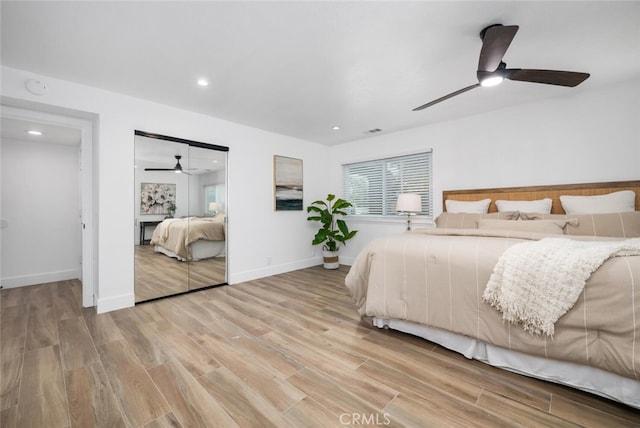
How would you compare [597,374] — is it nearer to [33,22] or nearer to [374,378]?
[374,378]

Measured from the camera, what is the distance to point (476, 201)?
3527 mm

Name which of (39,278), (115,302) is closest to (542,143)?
(115,302)

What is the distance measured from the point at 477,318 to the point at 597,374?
60 cm

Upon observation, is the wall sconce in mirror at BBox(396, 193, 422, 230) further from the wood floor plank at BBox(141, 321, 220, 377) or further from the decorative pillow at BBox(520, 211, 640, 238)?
the wood floor plank at BBox(141, 321, 220, 377)

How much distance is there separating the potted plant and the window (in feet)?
1.32

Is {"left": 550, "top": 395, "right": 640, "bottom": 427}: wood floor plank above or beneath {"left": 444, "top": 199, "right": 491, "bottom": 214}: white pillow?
beneath

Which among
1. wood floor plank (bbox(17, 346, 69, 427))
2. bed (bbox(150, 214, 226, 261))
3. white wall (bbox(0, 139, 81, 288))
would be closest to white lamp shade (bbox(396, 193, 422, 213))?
bed (bbox(150, 214, 226, 261))

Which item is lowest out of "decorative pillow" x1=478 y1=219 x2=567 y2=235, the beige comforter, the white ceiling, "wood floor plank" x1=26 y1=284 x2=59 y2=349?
"wood floor plank" x1=26 y1=284 x2=59 y2=349

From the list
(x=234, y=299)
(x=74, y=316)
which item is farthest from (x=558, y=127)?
(x=74, y=316)

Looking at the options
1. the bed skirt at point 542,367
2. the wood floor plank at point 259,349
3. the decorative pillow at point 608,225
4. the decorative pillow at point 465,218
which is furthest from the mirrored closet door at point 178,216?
the decorative pillow at point 608,225

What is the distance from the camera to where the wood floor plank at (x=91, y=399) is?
4.42 ft

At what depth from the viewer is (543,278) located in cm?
153

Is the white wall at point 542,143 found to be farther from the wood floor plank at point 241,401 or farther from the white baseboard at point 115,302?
the white baseboard at point 115,302

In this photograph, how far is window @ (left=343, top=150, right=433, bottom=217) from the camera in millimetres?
4219
